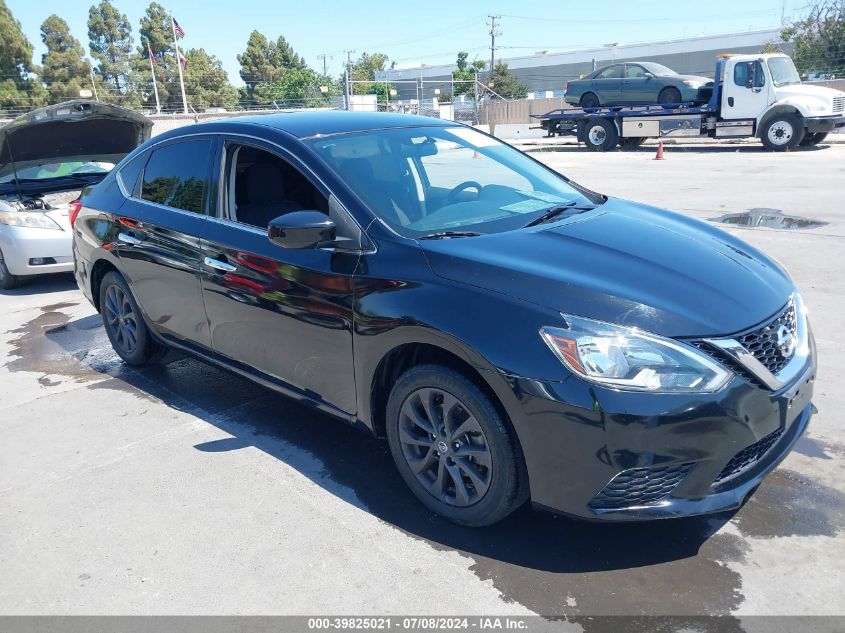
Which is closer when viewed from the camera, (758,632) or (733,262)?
(758,632)

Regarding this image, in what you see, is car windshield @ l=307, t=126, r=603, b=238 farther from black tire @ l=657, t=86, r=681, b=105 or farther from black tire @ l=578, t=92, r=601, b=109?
black tire @ l=578, t=92, r=601, b=109

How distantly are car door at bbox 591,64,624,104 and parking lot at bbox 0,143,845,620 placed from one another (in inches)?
816

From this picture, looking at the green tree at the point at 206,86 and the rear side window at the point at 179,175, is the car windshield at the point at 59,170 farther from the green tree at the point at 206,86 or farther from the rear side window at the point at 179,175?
the green tree at the point at 206,86

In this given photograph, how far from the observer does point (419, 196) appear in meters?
3.61

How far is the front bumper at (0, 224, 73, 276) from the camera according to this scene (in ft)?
24.8

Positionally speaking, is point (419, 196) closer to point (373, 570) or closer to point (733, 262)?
point (733, 262)

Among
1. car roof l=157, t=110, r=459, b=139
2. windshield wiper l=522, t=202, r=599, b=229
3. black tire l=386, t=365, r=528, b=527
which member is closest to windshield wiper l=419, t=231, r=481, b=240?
windshield wiper l=522, t=202, r=599, b=229

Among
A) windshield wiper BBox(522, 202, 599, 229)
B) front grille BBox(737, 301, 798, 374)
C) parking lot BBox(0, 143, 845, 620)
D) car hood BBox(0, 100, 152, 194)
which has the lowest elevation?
parking lot BBox(0, 143, 845, 620)

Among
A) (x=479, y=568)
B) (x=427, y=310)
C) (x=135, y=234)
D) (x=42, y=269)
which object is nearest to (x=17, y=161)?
(x=42, y=269)

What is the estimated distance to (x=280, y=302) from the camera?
3.60m

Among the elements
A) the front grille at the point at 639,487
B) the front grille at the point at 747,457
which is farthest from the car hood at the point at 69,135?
the front grille at the point at 747,457

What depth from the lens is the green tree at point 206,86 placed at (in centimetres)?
7006

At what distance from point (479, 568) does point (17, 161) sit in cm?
711

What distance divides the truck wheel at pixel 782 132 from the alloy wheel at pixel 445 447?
2054 cm
